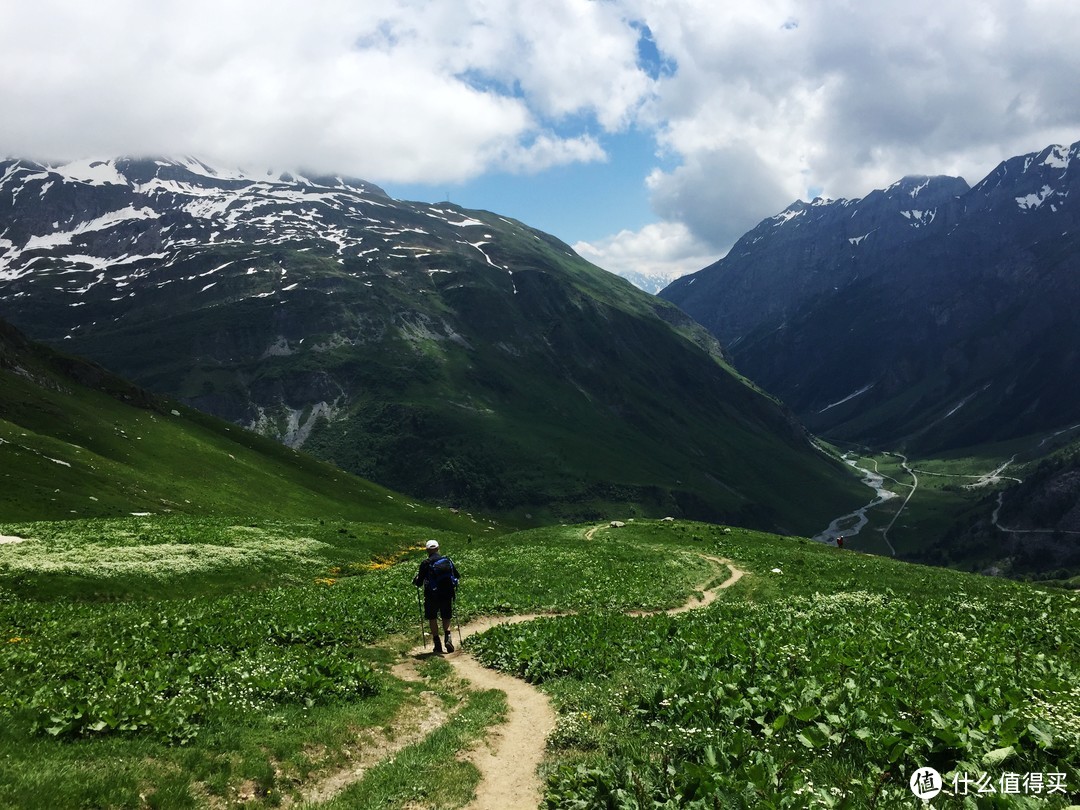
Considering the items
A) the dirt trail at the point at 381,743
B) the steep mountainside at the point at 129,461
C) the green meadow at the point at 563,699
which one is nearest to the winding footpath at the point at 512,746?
the green meadow at the point at 563,699

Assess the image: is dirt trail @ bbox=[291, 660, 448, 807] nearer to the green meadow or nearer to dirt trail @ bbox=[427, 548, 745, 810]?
the green meadow

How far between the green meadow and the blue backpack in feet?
8.61

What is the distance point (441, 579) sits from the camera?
80.4 ft

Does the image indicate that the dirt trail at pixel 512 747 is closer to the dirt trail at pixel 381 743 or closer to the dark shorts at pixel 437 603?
the dirt trail at pixel 381 743

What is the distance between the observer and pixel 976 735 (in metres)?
9.17

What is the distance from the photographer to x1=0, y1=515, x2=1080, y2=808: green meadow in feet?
30.7

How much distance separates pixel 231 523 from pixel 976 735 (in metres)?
59.6

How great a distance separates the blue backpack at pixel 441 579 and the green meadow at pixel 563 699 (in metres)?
2.62

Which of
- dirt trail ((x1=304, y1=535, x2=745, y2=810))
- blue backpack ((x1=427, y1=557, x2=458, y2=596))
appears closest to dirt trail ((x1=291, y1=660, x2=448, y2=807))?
dirt trail ((x1=304, y1=535, x2=745, y2=810))

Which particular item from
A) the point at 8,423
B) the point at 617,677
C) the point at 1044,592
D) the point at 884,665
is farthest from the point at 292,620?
the point at 8,423

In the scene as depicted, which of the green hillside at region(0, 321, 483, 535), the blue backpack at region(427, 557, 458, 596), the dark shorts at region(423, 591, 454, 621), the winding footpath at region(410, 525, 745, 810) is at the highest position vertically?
the green hillside at region(0, 321, 483, 535)

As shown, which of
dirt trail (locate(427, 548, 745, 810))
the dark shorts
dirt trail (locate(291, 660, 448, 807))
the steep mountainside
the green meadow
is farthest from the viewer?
the steep mountainside

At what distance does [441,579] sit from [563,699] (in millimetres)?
8991

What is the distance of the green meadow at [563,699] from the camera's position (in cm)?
936
